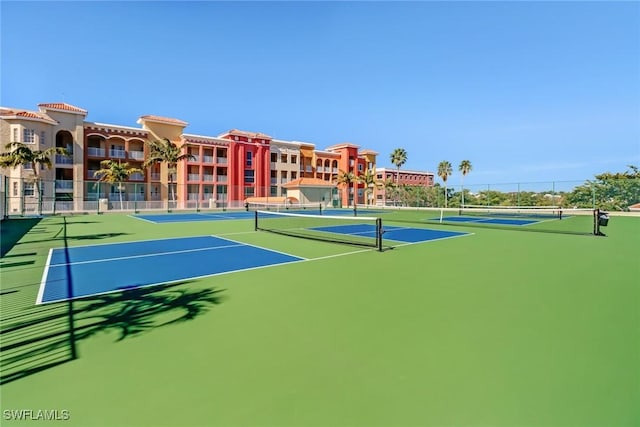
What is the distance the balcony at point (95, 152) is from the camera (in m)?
37.4

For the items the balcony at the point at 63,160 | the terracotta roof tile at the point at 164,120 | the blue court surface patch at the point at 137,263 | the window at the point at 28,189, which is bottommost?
the blue court surface patch at the point at 137,263

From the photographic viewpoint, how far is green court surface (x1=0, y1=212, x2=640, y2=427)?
95.7 inches

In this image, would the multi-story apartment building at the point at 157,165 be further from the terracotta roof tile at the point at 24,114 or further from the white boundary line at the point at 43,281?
the white boundary line at the point at 43,281

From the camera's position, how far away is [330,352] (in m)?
3.29

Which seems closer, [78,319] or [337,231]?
[78,319]

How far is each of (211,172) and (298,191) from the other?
12.7 meters

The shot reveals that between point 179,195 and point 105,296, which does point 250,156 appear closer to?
point 179,195

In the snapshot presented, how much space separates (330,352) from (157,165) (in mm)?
44118

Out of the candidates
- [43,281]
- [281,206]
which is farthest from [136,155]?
[43,281]

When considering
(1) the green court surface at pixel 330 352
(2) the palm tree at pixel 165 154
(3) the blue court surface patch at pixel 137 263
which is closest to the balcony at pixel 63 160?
(2) the palm tree at pixel 165 154

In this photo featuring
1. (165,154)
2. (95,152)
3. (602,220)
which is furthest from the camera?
(95,152)

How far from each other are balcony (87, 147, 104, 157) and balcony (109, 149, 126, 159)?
2.80 ft

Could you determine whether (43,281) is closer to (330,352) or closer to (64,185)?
(330,352)

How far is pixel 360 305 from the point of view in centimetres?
463
